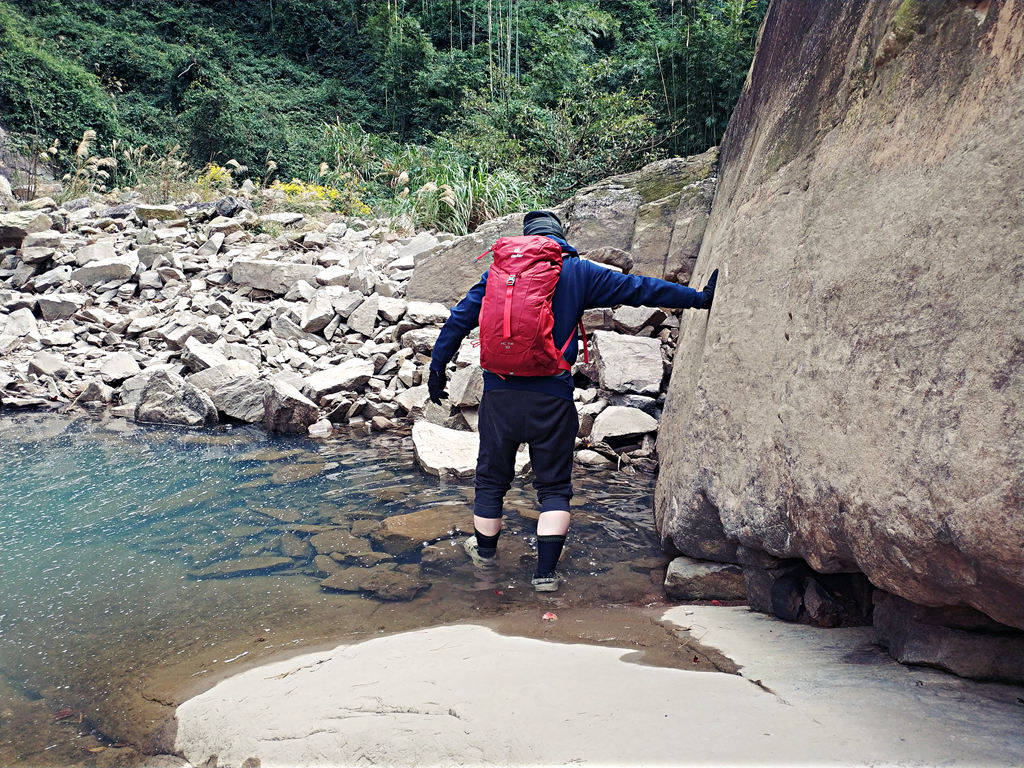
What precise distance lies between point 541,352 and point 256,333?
5808 millimetres

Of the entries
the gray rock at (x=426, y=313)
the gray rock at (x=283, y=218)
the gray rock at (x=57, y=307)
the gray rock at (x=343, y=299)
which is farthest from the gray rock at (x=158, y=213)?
the gray rock at (x=426, y=313)

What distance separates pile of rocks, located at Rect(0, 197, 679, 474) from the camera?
548 centimetres

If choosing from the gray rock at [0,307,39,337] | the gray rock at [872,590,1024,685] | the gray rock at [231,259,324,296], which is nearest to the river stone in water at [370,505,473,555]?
the gray rock at [872,590,1024,685]

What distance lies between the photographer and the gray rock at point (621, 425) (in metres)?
5.00

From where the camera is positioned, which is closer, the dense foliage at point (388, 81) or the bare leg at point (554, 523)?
the bare leg at point (554, 523)

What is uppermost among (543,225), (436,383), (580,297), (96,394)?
(543,225)

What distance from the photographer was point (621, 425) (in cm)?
501

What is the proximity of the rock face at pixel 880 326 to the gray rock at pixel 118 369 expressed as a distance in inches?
254

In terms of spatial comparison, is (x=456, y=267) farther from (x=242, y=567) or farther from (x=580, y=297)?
(x=242, y=567)

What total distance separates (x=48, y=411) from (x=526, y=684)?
6.79m

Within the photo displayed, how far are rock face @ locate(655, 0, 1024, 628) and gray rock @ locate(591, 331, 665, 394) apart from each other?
7.36ft

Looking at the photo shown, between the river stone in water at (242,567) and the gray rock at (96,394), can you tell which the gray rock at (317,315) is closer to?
the gray rock at (96,394)

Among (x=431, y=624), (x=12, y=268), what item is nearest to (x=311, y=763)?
(x=431, y=624)

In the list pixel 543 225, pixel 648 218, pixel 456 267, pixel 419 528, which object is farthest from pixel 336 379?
pixel 543 225
